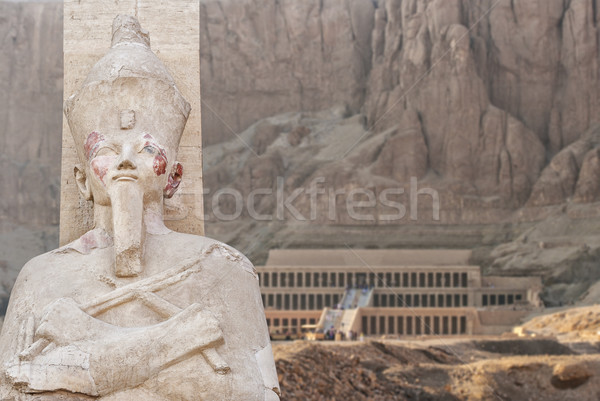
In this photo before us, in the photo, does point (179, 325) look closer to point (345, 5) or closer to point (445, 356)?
point (445, 356)

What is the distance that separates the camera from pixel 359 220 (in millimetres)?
70750

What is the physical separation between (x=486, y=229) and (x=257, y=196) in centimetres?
1704

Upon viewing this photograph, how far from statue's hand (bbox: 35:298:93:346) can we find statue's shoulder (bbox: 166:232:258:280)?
26.1 inches


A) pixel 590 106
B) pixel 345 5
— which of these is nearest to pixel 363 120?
pixel 345 5

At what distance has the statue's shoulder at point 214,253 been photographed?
4.76m

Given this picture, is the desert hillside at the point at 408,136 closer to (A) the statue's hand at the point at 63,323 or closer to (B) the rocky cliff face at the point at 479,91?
(B) the rocky cliff face at the point at 479,91

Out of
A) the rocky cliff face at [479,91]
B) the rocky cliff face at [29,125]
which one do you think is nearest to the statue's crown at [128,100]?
the rocky cliff face at [29,125]

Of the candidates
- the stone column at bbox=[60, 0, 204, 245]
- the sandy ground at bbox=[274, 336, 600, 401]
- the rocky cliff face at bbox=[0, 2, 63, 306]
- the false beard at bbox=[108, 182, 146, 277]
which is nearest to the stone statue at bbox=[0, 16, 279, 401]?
the false beard at bbox=[108, 182, 146, 277]

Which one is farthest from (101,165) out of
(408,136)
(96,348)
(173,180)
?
(408,136)

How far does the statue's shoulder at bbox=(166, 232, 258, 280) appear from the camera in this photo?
4.76 m

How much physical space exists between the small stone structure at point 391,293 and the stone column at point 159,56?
131 feet

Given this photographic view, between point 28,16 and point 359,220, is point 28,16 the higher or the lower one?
the higher one

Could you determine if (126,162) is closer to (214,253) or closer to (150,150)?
(150,150)

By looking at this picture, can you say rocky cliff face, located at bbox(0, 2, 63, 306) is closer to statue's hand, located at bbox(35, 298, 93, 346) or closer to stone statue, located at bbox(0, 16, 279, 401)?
stone statue, located at bbox(0, 16, 279, 401)
